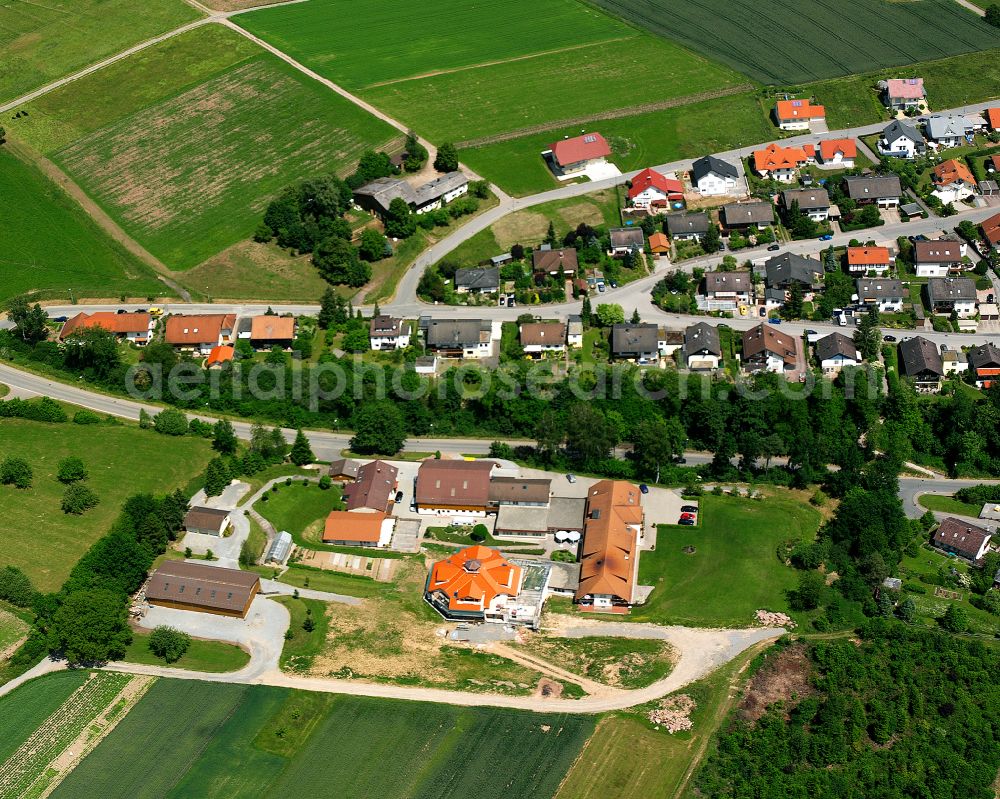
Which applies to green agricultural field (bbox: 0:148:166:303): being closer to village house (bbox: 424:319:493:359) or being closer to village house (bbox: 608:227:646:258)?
village house (bbox: 424:319:493:359)

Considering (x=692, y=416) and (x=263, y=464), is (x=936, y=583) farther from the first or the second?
(x=263, y=464)

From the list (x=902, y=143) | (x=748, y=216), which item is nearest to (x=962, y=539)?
(x=748, y=216)

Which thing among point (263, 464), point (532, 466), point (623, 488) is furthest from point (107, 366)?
point (623, 488)

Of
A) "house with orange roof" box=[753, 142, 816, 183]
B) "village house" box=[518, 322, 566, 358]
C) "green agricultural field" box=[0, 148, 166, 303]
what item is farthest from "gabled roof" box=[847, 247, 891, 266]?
"green agricultural field" box=[0, 148, 166, 303]

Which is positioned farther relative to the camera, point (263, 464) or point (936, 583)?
point (263, 464)

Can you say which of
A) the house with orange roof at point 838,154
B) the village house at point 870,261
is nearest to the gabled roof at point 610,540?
the village house at point 870,261

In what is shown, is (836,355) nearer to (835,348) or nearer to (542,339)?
(835,348)
